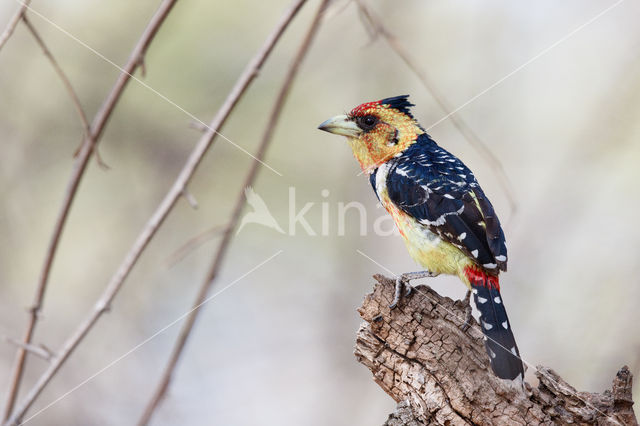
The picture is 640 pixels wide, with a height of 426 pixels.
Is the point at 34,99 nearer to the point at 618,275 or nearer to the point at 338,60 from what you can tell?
the point at 338,60

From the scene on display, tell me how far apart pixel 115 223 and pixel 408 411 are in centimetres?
405

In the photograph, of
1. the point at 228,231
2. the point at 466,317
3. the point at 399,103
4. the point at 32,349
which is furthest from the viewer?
the point at 399,103

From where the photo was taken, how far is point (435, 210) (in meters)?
3.17

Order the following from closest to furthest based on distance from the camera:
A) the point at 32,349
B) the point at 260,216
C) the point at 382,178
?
the point at 32,349
the point at 382,178
the point at 260,216

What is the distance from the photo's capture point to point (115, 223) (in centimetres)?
582

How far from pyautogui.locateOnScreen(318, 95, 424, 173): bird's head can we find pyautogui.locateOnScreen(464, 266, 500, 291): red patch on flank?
1051mm

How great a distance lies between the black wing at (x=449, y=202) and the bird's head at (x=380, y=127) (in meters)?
0.23

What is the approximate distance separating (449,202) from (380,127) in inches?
35.1

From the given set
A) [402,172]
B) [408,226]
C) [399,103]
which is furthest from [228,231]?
[399,103]

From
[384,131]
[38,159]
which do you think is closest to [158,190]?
[38,159]

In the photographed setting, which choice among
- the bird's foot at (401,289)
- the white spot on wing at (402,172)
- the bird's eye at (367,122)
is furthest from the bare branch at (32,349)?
the bird's eye at (367,122)

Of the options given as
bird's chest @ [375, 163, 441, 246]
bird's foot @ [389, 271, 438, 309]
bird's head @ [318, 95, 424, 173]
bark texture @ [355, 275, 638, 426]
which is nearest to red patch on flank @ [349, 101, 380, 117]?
bird's head @ [318, 95, 424, 173]

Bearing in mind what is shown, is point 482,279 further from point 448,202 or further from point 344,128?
point 344,128

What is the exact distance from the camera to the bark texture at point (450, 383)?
2547mm
